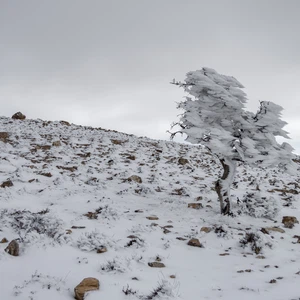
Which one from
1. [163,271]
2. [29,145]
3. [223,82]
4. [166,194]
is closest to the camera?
[163,271]

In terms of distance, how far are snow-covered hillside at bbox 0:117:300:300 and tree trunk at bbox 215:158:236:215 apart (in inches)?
14.5

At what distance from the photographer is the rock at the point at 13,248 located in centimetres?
549

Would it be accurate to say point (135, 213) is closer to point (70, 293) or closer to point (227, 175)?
point (227, 175)

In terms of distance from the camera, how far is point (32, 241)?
19.5 ft

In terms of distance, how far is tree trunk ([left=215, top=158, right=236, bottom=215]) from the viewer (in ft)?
29.9

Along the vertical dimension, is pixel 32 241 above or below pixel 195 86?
below

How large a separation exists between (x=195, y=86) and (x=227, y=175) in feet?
10.2

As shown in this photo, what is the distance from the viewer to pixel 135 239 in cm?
671

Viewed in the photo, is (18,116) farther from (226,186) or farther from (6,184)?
(226,186)

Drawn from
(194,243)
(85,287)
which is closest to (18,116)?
(194,243)

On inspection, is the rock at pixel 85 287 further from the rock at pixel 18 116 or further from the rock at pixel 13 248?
the rock at pixel 18 116

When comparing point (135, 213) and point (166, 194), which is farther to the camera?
point (166, 194)

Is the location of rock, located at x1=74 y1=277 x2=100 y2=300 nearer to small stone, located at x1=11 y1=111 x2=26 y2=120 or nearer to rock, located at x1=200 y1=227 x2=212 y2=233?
rock, located at x1=200 y1=227 x2=212 y2=233

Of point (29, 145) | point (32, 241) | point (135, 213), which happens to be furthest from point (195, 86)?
point (29, 145)
